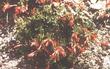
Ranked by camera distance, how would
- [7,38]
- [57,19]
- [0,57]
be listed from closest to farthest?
[57,19] → [0,57] → [7,38]

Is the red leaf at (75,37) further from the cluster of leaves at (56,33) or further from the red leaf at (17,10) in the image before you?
the red leaf at (17,10)

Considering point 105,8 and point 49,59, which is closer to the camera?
point 49,59

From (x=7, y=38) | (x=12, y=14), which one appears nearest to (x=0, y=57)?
(x=7, y=38)

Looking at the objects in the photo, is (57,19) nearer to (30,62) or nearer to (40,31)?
(40,31)

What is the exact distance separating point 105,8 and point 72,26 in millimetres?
1301

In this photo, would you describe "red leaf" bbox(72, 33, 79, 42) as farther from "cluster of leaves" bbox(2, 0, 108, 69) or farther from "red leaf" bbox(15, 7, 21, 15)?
"red leaf" bbox(15, 7, 21, 15)

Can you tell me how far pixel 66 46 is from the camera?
5188mm

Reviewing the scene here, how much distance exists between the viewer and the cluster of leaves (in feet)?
16.7

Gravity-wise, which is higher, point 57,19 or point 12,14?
point 12,14

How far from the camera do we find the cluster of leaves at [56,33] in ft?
16.7

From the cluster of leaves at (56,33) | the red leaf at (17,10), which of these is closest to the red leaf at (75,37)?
the cluster of leaves at (56,33)

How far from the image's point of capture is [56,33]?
17.0 feet

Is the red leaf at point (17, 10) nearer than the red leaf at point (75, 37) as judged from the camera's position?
No

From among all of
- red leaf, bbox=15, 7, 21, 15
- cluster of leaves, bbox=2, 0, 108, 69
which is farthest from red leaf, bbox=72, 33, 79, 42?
red leaf, bbox=15, 7, 21, 15
